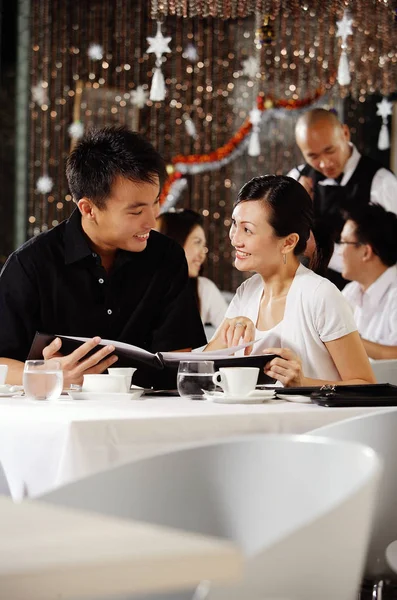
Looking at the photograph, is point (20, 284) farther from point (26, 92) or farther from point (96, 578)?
point (26, 92)

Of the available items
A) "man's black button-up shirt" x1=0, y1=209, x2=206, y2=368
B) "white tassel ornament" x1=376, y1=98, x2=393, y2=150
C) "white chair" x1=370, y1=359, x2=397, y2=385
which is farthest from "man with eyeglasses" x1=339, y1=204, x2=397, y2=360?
"white tassel ornament" x1=376, y1=98, x2=393, y2=150

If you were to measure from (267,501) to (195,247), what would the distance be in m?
3.60

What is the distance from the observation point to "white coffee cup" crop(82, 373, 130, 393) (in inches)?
90.8

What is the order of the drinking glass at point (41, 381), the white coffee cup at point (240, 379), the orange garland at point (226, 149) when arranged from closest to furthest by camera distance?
1. the drinking glass at point (41, 381)
2. the white coffee cup at point (240, 379)
3. the orange garland at point (226, 149)

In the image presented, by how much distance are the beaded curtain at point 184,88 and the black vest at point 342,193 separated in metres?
0.84

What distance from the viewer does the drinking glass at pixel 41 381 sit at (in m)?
2.16

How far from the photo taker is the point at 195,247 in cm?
496

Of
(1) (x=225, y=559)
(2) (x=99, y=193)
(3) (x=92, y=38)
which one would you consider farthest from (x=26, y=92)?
(1) (x=225, y=559)

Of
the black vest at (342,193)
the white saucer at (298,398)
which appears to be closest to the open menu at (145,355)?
the white saucer at (298,398)

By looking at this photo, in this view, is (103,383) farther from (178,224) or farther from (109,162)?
(178,224)

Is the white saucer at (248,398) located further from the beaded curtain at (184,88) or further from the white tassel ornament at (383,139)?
the white tassel ornament at (383,139)

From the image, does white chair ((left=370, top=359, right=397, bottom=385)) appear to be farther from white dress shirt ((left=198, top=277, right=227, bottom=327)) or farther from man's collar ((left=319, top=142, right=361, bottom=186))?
man's collar ((left=319, top=142, right=361, bottom=186))

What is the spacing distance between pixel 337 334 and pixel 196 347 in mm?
487

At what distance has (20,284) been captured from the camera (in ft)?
8.91
